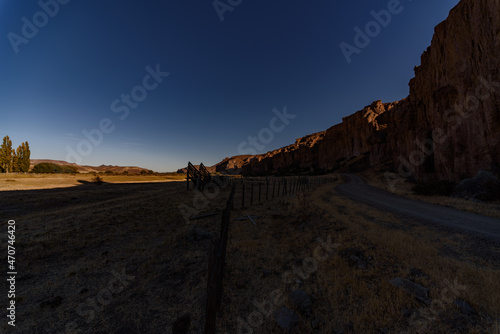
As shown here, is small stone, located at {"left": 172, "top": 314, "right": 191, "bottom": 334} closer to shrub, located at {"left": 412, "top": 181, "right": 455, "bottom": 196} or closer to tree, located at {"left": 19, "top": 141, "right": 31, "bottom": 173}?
shrub, located at {"left": 412, "top": 181, "right": 455, "bottom": 196}

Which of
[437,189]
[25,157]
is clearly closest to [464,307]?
[437,189]

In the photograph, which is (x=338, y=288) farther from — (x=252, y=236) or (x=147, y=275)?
(x=147, y=275)

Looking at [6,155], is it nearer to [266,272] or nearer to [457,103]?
[266,272]

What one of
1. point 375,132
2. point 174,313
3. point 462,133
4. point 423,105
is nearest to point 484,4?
point 462,133

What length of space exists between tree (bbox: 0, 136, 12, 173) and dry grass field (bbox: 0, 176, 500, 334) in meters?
78.8

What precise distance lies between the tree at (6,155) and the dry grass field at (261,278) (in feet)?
259

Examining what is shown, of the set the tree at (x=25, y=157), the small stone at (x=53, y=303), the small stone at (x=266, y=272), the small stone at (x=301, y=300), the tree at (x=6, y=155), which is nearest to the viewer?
the small stone at (x=301, y=300)

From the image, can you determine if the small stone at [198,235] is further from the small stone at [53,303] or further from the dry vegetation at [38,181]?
the dry vegetation at [38,181]

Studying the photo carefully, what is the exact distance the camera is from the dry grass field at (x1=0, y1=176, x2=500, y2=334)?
321 cm

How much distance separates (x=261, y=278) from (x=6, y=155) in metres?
91.4

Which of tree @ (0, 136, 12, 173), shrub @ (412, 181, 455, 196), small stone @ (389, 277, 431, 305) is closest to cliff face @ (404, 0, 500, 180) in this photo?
shrub @ (412, 181, 455, 196)

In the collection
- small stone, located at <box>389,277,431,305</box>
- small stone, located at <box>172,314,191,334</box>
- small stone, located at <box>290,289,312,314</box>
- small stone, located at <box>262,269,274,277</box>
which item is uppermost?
small stone, located at <box>389,277,431,305</box>

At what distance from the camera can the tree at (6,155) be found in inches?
2068

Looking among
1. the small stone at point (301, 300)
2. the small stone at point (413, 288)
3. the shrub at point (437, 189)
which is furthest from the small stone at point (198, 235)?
the shrub at point (437, 189)
